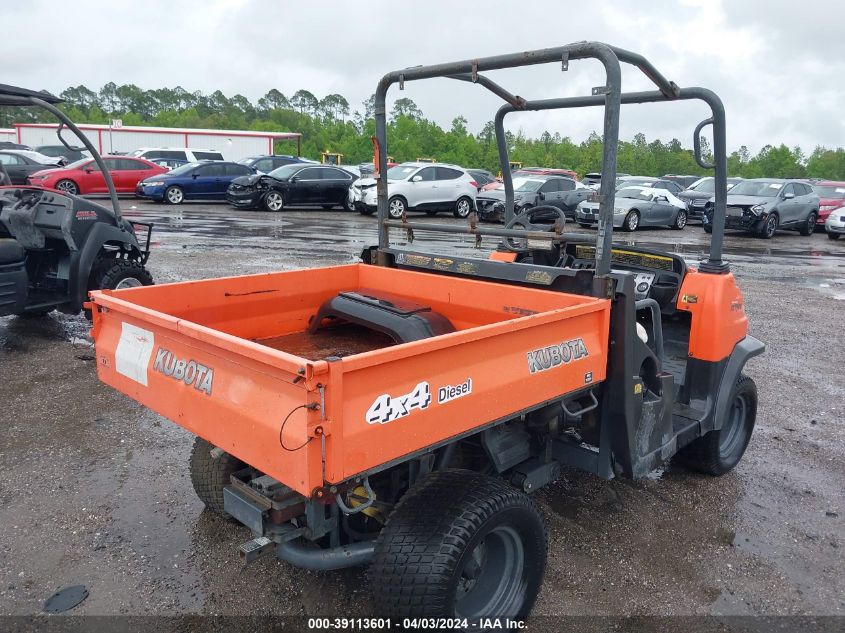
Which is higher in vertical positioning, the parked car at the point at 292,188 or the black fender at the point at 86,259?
the parked car at the point at 292,188

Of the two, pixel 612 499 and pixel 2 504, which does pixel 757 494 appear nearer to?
pixel 612 499

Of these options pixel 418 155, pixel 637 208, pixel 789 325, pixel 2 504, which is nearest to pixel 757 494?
pixel 2 504

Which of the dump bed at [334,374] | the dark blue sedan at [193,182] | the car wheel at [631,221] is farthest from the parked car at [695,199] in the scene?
the dump bed at [334,374]

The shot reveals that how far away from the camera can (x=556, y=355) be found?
108 inches

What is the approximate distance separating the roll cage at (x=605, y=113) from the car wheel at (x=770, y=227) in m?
16.5

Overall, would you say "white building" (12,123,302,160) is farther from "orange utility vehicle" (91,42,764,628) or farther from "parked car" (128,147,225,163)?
"orange utility vehicle" (91,42,764,628)

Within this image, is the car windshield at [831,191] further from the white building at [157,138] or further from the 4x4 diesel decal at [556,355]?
the white building at [157,138]

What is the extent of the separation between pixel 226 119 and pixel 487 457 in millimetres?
80129

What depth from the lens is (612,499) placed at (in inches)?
154

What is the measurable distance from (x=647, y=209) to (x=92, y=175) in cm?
1591

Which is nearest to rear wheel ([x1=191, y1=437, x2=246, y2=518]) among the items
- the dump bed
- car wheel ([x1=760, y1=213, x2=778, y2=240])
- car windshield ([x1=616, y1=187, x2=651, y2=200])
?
the dump bed

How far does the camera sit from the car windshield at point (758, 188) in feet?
63.6

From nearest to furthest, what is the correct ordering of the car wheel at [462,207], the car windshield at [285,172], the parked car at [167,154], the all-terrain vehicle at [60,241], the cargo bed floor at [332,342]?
the cargo bed floor at [332,342]
the all-terrain vehicle at [60,241]
the car wheel at [462,207]
the car windshield at [285,172]
the parked car at [167,154]

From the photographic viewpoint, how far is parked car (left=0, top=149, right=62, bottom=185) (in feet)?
69.0
